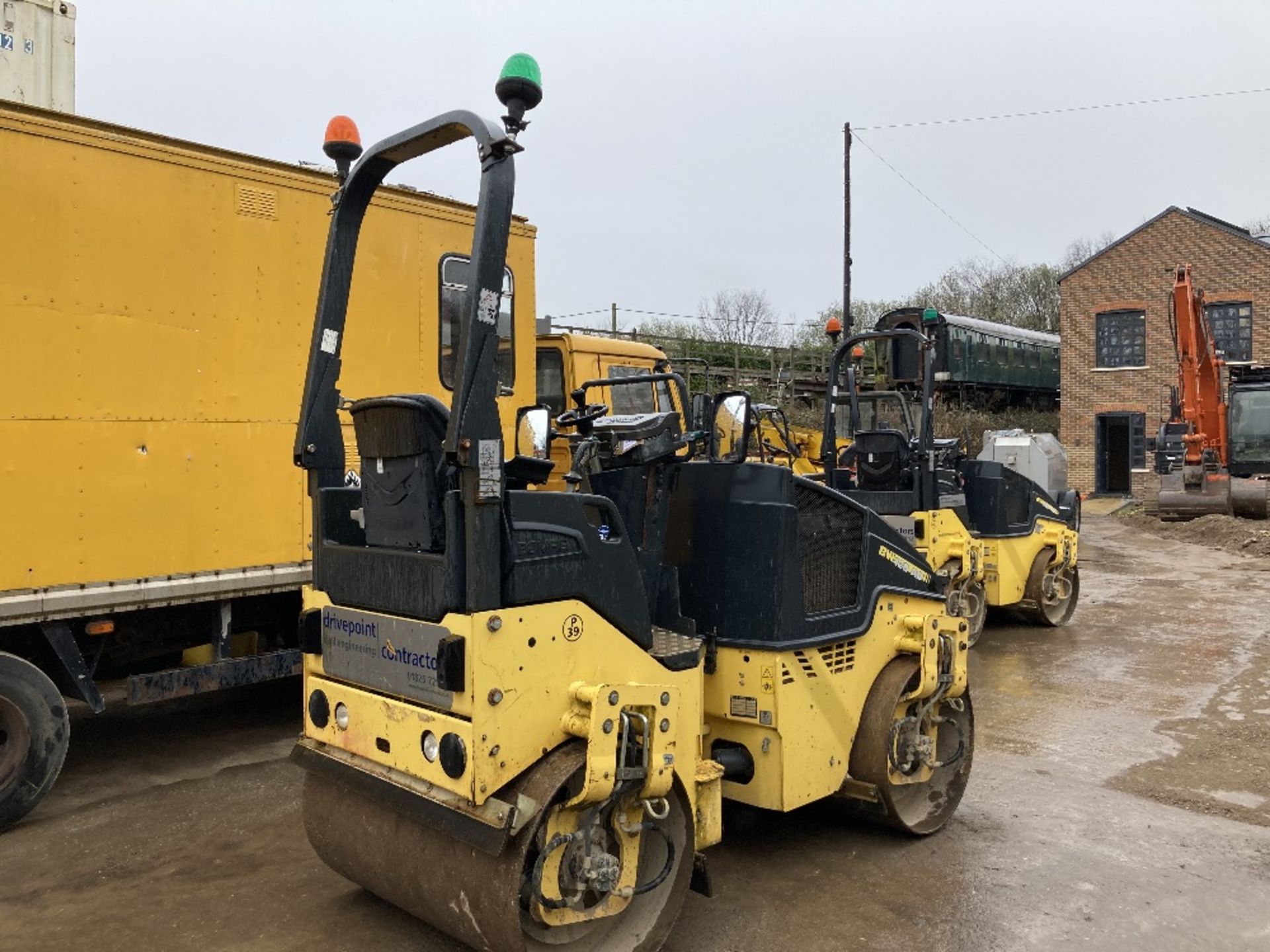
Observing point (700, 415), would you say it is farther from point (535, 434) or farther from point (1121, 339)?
point (1121, 339)

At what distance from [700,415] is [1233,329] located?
26.6 metres

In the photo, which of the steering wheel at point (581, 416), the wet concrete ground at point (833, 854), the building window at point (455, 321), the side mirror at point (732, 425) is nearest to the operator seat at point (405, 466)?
the steering wheel at point (581, 416)

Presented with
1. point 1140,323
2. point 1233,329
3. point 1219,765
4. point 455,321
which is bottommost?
point 1219,765

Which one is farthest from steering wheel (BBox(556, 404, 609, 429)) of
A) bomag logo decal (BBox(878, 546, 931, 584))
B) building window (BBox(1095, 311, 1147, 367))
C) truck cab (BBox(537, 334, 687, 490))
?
building window (BBox(1095, 311, 1147, 367))

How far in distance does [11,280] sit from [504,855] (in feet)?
12.4

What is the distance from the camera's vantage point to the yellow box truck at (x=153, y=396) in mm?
5031

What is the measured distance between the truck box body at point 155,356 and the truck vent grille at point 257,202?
1 centimetres

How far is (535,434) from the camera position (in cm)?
390

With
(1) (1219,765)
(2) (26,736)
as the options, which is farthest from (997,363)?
(2) (26,736)

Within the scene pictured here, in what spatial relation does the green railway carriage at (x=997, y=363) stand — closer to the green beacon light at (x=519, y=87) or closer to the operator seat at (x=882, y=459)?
the operator seat at (x=882, y=459)

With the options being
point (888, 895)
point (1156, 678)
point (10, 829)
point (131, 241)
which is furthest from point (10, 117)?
point (1156, 678)

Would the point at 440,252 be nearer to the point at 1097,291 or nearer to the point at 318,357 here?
the point at 318,357

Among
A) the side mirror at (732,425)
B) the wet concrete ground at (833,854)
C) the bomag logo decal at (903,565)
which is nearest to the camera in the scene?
the wet concrete ground at (833,854)

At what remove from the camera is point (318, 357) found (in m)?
3.78
